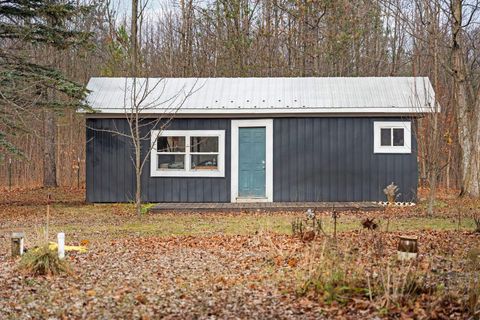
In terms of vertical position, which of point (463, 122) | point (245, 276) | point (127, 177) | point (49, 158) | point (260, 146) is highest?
point (463, 122)

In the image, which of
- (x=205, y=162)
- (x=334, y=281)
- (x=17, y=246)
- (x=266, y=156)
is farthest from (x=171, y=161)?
(x=334, y=281)

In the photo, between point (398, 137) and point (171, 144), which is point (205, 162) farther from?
point (398, 137)

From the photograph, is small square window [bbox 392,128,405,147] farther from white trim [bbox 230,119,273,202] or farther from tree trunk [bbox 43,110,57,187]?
tree trunk [bbox 43,110,57,187]

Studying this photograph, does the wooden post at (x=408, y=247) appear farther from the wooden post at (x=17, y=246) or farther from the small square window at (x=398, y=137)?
the small square window at (x=398, y=137)

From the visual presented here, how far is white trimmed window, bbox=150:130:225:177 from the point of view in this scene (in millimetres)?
16141

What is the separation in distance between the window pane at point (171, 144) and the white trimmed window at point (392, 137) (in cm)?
498

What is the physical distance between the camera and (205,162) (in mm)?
16250

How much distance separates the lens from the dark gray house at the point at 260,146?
15820 millimetres

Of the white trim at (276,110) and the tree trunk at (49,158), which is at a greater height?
the white trim at (276,110)

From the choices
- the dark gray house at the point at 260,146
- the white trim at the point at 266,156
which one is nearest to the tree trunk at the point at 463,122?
the dark gray house at the point at 260,146

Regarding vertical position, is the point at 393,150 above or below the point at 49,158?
above

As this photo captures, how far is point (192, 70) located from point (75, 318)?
2234 cm

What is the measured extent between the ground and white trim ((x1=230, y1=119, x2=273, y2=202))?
13.3 ft

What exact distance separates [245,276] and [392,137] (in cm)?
974
